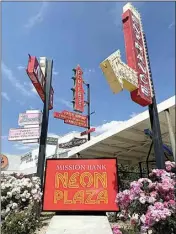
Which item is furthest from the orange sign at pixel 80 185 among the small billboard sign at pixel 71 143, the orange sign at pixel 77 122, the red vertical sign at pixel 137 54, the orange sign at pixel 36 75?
the small billboard sign at pixel 71 143

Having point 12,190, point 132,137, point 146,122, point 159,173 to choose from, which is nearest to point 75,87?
point 132,137

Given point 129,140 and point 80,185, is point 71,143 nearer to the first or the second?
point 129,140

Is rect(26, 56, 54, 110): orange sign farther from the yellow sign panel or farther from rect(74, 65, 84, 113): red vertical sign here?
rect(74, 65, 84, 113): red vertical sign

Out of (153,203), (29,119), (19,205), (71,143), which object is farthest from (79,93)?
(71,143)

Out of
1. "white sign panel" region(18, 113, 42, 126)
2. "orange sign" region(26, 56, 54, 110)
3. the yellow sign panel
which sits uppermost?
"white sign panel" region(18, 113, 42, 126)

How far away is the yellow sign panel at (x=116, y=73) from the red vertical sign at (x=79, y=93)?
12631 mm

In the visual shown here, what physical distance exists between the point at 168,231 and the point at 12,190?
14.4 feet

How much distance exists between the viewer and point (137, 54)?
24.6ft

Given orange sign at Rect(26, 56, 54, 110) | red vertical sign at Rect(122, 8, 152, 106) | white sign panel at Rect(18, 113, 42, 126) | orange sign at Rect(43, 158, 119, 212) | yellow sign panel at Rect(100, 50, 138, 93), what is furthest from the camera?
white sign panel at Rect(18, 113, 42, 126)

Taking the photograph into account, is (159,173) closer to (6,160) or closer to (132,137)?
(132,137)

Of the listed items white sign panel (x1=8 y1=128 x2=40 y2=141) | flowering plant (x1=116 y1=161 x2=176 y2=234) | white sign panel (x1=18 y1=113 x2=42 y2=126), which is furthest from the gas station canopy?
white sign panel (x1=18 y1=113 x2=42 y2=126)

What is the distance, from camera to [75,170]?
26.4 feet

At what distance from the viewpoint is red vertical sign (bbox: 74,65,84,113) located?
19.4 metres

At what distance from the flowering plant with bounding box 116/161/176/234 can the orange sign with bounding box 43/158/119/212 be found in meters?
1.70
